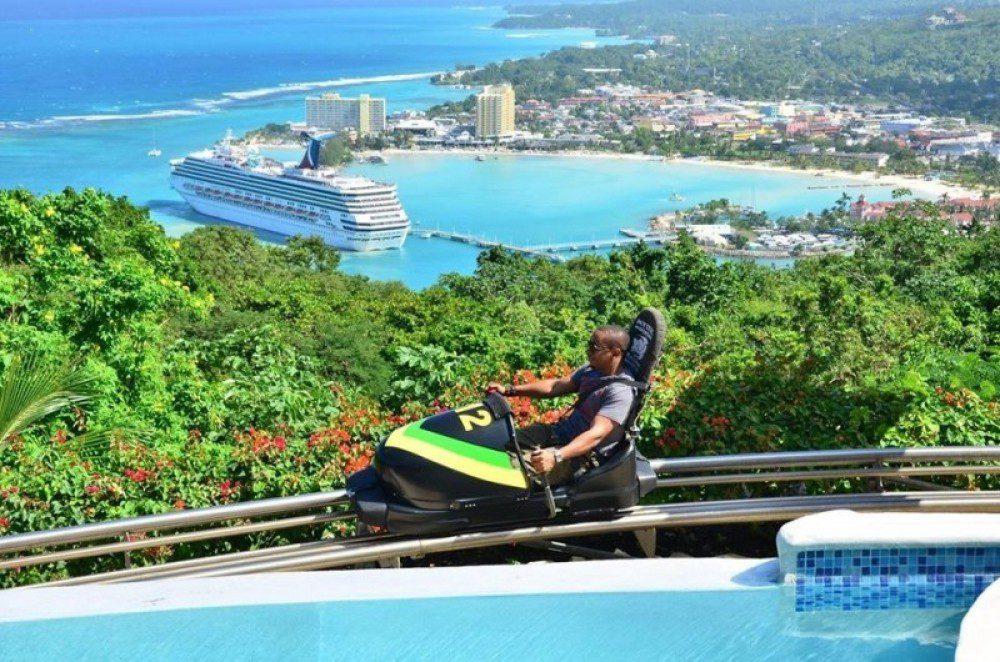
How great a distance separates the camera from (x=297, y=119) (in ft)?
227

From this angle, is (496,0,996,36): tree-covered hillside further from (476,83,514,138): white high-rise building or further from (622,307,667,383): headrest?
(622,307,667,383): headrest

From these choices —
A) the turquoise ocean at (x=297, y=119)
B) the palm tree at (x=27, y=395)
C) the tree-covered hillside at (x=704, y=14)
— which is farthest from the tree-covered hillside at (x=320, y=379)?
the tree-covered hillside at (x=704, y=14)

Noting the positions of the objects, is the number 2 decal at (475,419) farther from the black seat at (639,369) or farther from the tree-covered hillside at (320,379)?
the tree-covered hillside at (320,379)

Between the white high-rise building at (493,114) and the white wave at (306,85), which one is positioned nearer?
the white high-rise building at (493,114)

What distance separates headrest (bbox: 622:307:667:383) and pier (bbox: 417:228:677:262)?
33.5 m

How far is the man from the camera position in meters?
2.71

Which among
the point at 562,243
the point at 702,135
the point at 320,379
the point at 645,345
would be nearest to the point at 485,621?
the point at 645,345

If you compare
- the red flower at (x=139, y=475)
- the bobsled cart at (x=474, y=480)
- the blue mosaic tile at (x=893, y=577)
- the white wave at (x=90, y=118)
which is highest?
the bobsled cart at (x=474, y=480)

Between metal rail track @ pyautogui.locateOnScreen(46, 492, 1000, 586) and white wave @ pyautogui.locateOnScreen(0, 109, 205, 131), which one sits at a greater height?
metal rail track @ pyautogui.locateOnScreen(46, 492, 1000, 586)

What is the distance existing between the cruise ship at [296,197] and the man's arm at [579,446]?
118 feet

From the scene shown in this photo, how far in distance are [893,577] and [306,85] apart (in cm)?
8162

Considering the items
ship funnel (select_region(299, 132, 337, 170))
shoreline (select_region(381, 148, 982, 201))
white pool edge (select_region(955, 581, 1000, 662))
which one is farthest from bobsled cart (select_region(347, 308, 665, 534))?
shoreline (select_region(381, 148, 982, 201))

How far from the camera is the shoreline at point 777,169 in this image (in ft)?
160

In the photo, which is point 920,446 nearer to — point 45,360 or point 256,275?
point 45,360
